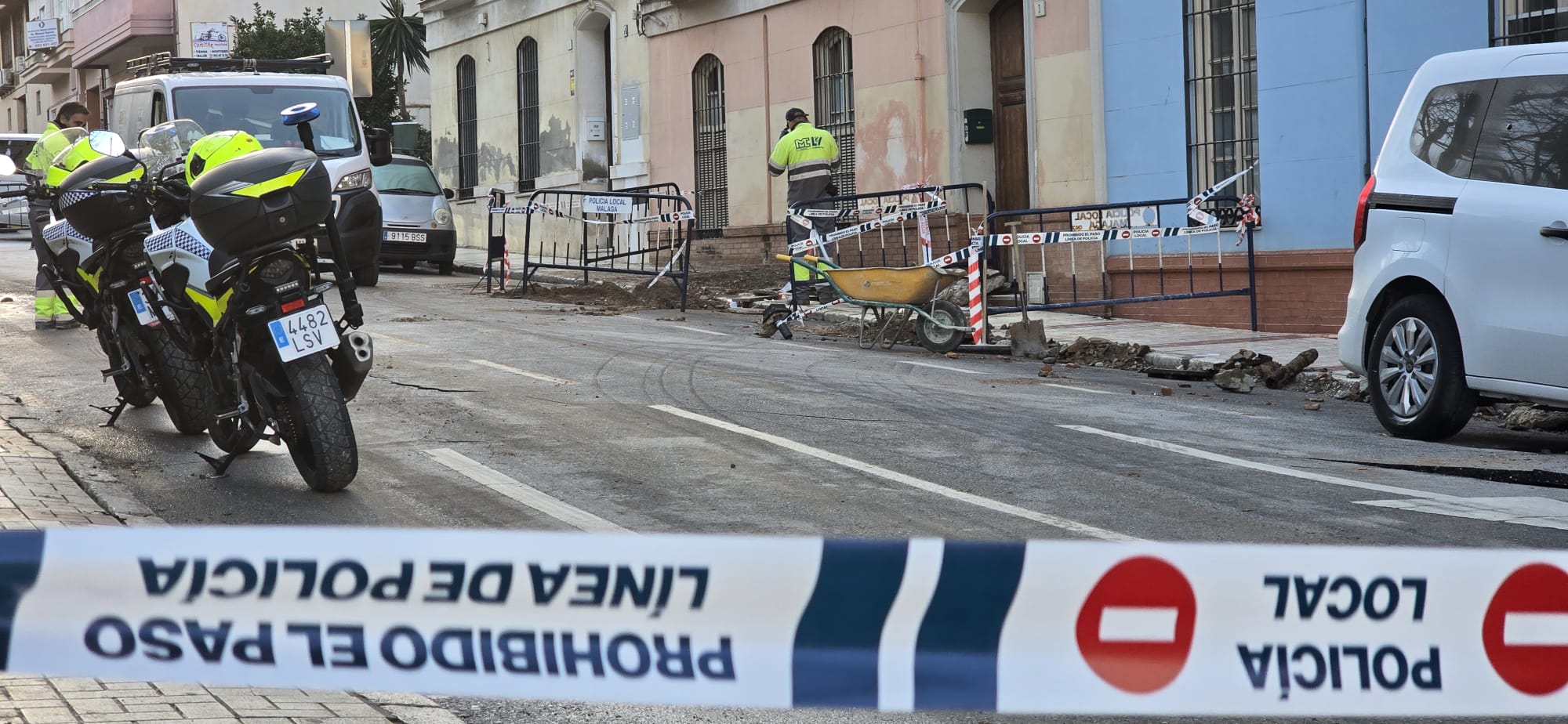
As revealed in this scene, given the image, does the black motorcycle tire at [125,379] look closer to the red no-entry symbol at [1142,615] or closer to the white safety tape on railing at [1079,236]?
the white safety tape on railing at [1079,236]

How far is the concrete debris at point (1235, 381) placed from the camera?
37.7 ft

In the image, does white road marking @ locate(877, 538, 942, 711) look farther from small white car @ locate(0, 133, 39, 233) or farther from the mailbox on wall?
small white car @ locate(0, 133, 39, 233)

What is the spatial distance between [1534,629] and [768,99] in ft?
69.1

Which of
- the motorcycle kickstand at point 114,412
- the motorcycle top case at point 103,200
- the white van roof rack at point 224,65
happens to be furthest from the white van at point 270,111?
the motorcycle top case at point 103,200

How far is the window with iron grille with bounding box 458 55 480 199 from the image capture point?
32.6m

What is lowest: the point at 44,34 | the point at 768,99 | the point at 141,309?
the point at 141,309

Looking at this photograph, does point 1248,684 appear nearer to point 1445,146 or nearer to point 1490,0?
point 1445,146

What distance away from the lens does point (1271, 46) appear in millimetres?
15391

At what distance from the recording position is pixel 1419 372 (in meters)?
8.85

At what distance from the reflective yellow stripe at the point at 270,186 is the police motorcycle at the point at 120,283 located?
1.27 meters

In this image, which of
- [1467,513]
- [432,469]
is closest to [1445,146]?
[1467,513]

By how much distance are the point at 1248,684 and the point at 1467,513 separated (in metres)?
4.66

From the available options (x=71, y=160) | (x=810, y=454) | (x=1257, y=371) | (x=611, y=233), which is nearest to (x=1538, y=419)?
(x=1257, y=371)

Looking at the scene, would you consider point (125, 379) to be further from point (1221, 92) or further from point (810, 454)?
point (1221, 92)
